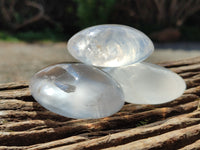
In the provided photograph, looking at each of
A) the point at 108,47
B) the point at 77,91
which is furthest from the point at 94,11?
the point at 77,91

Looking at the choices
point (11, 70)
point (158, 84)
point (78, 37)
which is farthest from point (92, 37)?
point (11, 70)

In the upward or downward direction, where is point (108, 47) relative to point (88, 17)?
upward

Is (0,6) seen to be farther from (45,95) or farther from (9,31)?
(45,95)

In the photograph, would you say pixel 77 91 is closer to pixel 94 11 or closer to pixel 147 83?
pixel 147 83

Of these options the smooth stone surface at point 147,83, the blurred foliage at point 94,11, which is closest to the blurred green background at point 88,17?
the blurred foliage at point 94,11

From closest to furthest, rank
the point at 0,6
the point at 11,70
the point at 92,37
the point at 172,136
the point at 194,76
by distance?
the point at 172,136
the point at 92,37
the point at 194,76
the point at 11,70
the point at 0,6

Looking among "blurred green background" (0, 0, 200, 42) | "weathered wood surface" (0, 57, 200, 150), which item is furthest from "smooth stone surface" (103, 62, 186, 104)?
"blurred green background" (0, 0, 200, 42)

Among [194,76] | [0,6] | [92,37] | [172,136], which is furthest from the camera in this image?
[0,6]
